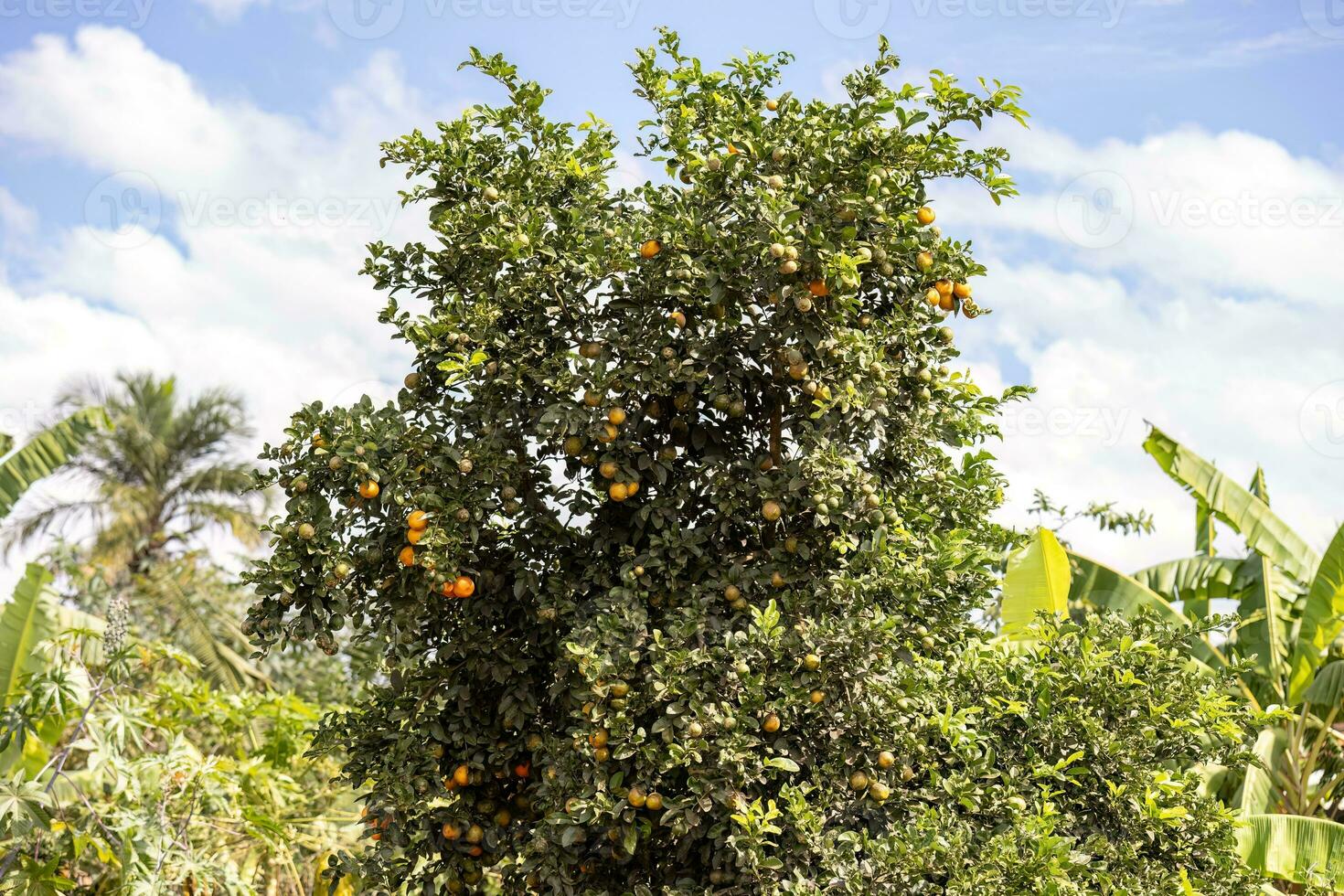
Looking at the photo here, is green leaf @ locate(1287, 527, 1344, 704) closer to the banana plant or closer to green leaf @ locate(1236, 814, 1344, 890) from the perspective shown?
the banana plant

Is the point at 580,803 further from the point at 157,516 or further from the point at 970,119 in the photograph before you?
the point at 157,516

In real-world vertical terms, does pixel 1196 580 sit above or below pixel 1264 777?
above

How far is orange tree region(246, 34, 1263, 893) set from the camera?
3488mm

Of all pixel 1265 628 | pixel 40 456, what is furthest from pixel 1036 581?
pixel 40 456

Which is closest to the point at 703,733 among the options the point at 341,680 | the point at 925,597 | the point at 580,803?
the point at 580,803

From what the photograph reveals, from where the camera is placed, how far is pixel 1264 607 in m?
9.67

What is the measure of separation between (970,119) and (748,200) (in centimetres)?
88

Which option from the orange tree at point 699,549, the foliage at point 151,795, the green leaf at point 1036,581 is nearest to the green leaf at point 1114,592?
the green leaf at point 1036,581

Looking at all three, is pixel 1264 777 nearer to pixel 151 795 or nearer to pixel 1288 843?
pixel 1288 843

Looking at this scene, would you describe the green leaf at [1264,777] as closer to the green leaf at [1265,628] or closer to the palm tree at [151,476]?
the green leaf at [1265,628]

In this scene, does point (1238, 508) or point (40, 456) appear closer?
point (40, 456)

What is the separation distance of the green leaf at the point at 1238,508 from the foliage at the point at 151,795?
7399 millimetres

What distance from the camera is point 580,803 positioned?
3.39 meters

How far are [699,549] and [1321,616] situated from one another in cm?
681
